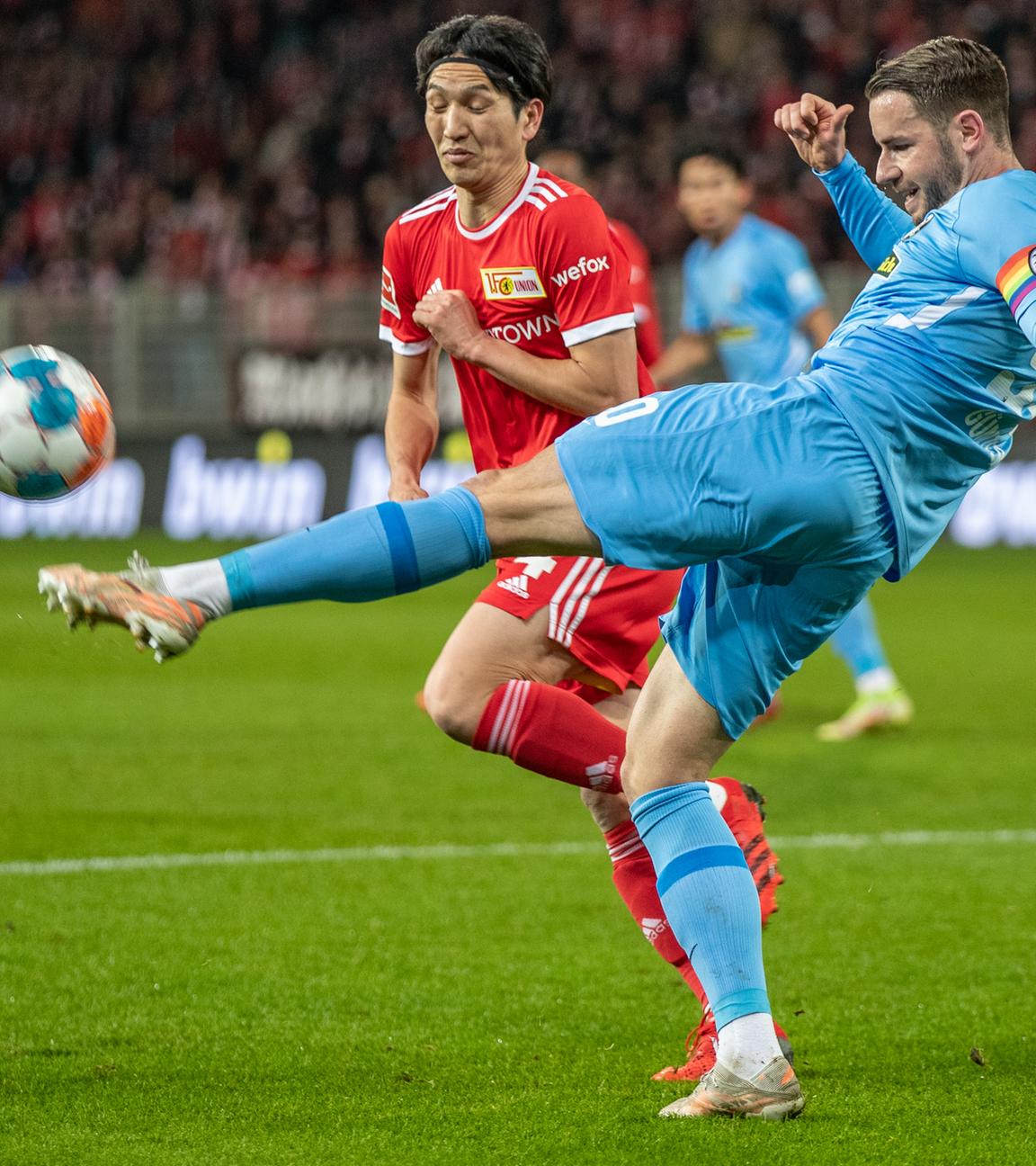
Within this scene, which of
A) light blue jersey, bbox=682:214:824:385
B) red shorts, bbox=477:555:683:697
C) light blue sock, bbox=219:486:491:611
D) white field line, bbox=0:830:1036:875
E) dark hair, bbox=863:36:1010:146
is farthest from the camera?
light blue jersey, bbox=682:214:824:385

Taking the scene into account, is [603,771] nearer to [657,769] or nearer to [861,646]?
[657,769]

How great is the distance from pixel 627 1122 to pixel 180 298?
16.4m

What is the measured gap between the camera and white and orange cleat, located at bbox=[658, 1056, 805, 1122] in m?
3.30

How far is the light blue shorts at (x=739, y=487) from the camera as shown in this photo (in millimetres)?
3053

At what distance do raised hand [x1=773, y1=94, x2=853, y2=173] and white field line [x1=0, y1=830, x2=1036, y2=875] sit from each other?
9.22 ft

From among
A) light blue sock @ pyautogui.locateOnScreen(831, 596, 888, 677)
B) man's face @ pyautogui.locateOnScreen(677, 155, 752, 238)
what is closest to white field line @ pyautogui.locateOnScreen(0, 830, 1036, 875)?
light blue sock @ pyautogui.locateOnScreen(831, 596, 888, 677)

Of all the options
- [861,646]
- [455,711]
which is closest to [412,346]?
[455,711]

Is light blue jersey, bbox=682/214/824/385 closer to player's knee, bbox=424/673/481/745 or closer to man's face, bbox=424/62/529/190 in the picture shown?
man's face, bbox=424/62/529/190

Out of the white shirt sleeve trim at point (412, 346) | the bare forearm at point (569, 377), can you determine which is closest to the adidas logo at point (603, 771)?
the bare forearm at point (569, 377)

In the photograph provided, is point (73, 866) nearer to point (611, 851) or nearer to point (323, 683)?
point (611, 851)

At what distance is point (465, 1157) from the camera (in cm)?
312

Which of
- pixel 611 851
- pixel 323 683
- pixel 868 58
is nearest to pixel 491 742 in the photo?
pixel 611 851

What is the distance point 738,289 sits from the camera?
8.97m

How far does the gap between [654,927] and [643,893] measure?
0.08 metres
